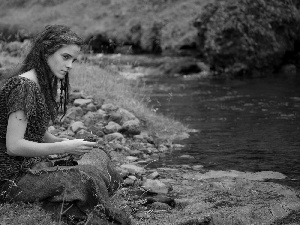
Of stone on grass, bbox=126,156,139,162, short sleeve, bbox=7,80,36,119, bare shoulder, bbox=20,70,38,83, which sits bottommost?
stone on grass, bbox=126,156,139,162

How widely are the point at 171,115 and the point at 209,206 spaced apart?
7046mm

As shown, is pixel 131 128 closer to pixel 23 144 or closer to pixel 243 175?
pixel 243 175

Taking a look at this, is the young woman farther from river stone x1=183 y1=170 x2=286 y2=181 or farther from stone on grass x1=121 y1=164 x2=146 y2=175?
river stone x1=183 y1=170 x2=286 y2=181

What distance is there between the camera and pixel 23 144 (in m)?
4.16

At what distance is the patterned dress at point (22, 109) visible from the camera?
13.6ft

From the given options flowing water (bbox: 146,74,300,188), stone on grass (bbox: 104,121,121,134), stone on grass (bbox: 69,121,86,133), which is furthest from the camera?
stone on grass (bbox: 104,121,121,134)

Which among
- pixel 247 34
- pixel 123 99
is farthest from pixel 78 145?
pixel 247 34

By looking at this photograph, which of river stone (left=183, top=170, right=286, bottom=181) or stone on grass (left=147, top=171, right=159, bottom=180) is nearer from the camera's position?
stone on grass (left=147, top=171, right=159, bottom=180)

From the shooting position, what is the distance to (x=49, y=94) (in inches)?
176

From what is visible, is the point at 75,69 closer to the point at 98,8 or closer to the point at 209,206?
the point at 209,206

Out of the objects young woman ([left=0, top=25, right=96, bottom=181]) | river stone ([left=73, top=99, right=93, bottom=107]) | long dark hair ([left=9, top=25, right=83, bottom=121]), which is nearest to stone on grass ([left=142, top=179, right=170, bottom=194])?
young woman ([left=0, top=25, right=96, bottom=181])

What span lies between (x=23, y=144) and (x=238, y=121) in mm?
8609

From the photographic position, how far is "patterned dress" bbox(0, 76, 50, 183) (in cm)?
415

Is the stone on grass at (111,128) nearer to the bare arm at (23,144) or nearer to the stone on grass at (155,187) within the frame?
the stone on grass at (155,187)
